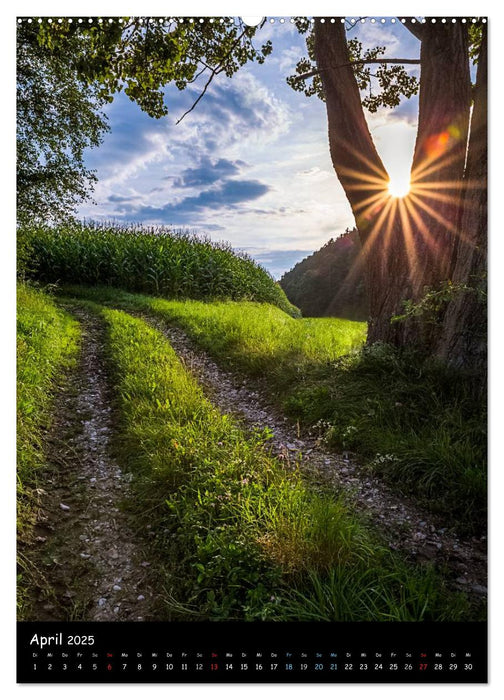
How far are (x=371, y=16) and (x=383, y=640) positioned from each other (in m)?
3.85

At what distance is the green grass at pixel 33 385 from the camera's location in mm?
3250

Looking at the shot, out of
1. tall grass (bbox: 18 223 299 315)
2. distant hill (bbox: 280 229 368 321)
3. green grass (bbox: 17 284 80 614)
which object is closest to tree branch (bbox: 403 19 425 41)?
green grass (bbox: 17 284 80 614)

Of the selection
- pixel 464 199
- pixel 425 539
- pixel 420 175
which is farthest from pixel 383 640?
pixel 420 175

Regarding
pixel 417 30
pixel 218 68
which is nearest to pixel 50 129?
pixel 218 68

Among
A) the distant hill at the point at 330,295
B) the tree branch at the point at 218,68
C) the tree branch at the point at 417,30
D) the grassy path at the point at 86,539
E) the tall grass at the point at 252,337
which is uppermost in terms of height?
the tree branch at the point at 417,30

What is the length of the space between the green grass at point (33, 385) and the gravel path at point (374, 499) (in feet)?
6.79

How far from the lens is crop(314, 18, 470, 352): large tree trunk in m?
4.70

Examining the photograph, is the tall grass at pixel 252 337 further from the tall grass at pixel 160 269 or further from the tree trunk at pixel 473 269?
the tree trunk at pixel 473 269

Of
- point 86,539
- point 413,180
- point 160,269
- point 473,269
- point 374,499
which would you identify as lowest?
point 86,539

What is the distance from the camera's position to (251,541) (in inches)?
106

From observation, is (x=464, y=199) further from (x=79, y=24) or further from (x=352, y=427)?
(x=79, y=24)

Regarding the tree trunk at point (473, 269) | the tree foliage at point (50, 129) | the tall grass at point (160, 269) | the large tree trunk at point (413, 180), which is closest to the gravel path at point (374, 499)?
the tree trunk at point (473, 269)

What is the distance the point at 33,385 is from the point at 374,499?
12.9 feet

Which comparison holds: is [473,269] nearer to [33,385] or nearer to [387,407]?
[387,407]
